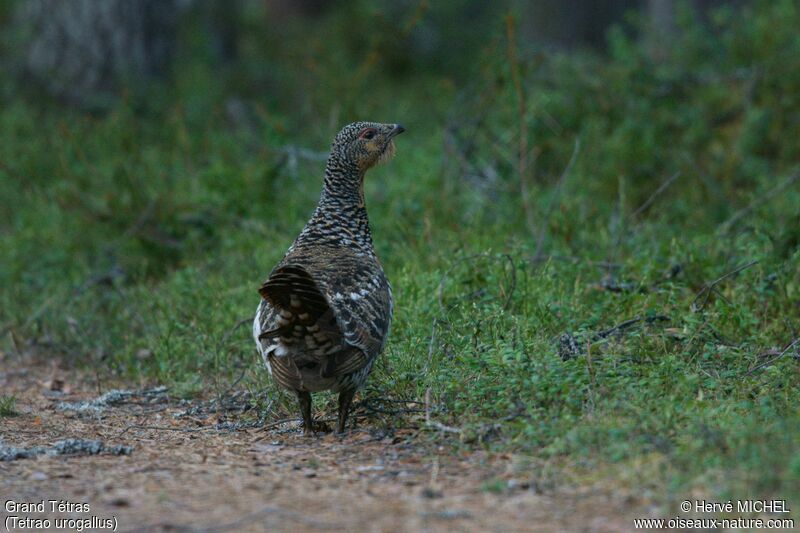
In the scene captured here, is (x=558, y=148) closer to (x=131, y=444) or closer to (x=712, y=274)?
(x=712, y=274)

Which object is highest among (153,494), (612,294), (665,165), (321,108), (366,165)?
(321,108)

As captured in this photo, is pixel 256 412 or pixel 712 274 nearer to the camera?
pixel 256 412

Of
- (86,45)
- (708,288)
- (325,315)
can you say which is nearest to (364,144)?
(325,315)

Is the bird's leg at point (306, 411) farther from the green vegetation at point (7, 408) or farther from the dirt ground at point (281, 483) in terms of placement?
the green vegetation at point (7, 408)

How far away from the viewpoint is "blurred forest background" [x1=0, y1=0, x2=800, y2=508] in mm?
5141

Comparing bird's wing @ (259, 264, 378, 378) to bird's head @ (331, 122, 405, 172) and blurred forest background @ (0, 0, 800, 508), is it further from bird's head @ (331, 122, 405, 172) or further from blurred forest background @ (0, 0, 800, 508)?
bird's head @ (331, 122, 405, 172)

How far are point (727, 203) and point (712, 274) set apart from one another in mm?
2133

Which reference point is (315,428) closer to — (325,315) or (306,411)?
(306,411)

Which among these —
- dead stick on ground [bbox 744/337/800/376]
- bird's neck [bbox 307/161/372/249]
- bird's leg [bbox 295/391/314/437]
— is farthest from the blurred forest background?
bird's neck [bbox 307/161/372/249]

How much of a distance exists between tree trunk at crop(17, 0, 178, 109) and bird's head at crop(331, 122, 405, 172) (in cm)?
742

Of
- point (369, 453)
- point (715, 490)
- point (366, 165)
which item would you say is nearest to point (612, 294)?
point (366, 165)

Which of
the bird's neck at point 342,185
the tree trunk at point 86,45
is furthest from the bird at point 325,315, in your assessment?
the tree trunk at point 86,45

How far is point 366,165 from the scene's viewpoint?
674 centimetres

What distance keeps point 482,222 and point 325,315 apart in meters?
3.69
